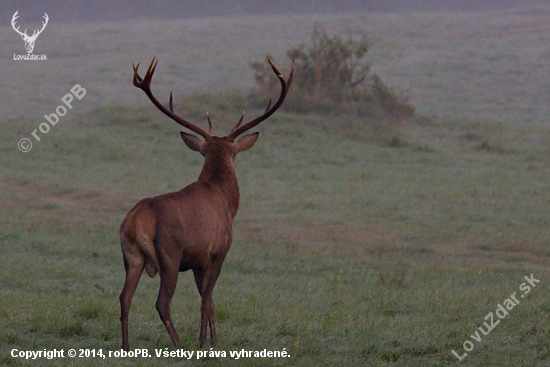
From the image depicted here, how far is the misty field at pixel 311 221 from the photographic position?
648 centimetres

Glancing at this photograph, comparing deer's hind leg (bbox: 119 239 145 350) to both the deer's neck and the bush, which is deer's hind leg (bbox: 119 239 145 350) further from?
the bush

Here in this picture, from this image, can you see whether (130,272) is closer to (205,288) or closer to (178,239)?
(178,239)

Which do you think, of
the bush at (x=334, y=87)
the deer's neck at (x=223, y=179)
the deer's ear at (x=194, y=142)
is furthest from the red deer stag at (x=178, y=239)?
the bush at (x=334, y=87)

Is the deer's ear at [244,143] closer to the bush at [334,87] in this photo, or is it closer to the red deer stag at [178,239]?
the red deer stag at [178,239]

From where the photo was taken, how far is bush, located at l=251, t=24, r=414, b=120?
22406 mm

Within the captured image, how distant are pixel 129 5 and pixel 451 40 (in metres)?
24.5

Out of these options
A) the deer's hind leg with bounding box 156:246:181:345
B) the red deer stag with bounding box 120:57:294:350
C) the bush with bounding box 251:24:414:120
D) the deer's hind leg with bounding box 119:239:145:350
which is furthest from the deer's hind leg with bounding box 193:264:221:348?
the bush with bounding box 251:24:414:120

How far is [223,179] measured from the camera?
6.57 meters

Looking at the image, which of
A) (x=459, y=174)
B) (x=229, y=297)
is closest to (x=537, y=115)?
(x=459, y=174)

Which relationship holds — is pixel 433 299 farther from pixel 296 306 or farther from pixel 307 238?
pixel 307 238

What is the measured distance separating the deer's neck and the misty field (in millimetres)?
1034

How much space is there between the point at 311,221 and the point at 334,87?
11109 millimetres

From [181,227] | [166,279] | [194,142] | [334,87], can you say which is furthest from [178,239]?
[334,87]

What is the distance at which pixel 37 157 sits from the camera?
17.5 metres
